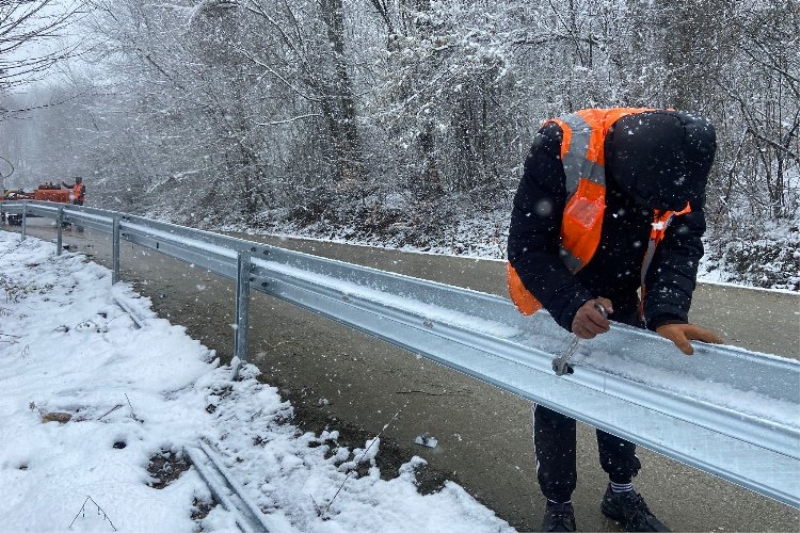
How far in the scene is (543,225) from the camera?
2.22 metres

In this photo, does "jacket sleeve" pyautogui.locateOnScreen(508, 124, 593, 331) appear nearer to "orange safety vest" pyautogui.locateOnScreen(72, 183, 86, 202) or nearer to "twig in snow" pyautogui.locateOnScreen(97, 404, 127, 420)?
"twig in snow" pyautogui.locateOnScreen(97, 404, 127, 420)

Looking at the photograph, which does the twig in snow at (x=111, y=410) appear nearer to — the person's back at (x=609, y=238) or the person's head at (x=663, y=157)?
the person's back at (x=609, y=238)

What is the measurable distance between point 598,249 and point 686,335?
0.58 m

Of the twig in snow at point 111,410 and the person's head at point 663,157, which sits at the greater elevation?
the person's head at point 663,157

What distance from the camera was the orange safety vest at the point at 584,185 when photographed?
6.92 ft

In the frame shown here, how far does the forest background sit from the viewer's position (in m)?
10.6

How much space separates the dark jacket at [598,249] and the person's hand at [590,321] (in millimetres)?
43

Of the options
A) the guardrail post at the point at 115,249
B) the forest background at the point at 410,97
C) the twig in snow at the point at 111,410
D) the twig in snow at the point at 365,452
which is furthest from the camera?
the forest background at the point at 410,97

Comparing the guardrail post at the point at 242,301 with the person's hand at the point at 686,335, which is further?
the guardrail post at the point at 242,301

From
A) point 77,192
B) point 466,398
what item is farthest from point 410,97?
point 466,398

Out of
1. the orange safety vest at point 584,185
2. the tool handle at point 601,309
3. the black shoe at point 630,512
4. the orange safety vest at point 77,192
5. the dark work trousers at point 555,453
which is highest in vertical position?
the orange safety vest at point 584,185

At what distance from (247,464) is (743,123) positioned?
40.1 ft

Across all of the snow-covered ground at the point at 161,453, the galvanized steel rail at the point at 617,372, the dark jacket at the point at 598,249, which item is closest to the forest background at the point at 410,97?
the snow-covered ground at the point at 161,453

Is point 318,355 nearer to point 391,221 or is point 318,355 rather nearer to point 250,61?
point 391,221
